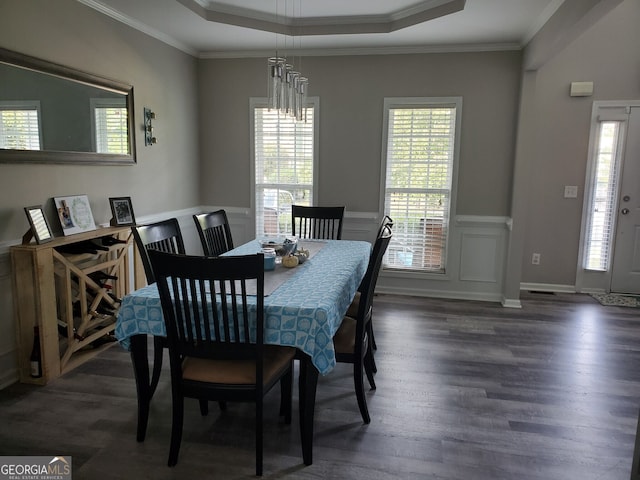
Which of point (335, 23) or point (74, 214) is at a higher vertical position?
point (335, 23)

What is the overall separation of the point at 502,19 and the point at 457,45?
760 millimetres

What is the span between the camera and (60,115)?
3.03 metres

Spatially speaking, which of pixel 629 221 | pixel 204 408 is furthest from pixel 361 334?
pixel 629 221

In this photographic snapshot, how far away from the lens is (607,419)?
2.50 meters

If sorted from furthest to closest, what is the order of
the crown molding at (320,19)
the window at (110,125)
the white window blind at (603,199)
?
the white window blind at (603,199), the crown molding at (320,19), the window at (110,125)

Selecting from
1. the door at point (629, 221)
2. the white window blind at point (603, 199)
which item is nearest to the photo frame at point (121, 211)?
the white window blind at point (603, 199)

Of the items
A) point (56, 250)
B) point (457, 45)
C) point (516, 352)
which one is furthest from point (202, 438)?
point (457, 45)

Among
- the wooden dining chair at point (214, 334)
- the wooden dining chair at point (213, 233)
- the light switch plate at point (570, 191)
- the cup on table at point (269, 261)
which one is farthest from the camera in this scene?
the light switch plate at point (570, 191)

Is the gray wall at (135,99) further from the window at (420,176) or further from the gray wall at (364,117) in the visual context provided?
the window at (420,176)

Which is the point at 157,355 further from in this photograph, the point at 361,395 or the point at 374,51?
the point at 374,51

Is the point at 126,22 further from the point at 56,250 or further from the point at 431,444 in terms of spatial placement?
the point at 431,444

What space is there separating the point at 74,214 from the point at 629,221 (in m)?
5.18

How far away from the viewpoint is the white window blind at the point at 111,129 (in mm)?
3408

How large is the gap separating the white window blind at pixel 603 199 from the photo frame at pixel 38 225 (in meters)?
4.97
